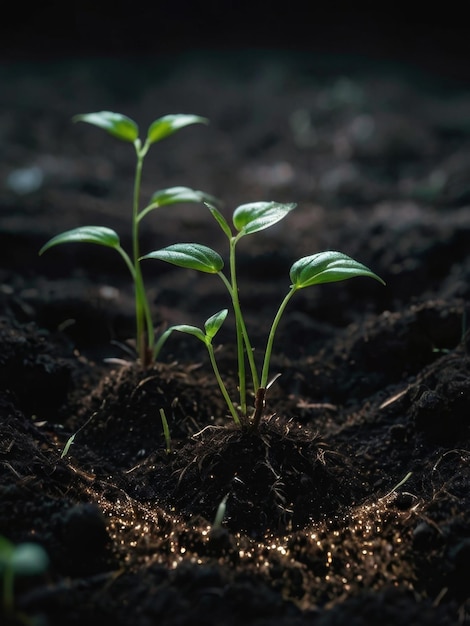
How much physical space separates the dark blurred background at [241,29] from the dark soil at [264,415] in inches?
100.0

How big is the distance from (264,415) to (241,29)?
231 inches

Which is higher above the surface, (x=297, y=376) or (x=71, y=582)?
(x=71, y=582)

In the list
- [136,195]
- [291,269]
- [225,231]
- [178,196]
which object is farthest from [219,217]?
[136,195]

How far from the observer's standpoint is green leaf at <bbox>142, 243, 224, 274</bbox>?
1.56 meters

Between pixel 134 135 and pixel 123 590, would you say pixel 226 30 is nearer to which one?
pixel 134 135

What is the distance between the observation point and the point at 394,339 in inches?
87.7

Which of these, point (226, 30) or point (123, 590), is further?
point (226, 30)

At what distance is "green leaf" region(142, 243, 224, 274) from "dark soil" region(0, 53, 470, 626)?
42cm

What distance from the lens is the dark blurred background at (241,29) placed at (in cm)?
646

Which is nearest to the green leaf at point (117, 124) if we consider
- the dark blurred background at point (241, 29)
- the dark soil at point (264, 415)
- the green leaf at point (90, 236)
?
the green leaf at point (90, 236)

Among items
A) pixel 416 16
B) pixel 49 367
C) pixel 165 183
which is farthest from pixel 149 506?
pixel 416 16

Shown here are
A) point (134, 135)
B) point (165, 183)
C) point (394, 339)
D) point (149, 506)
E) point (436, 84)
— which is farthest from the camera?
point (436, 84)

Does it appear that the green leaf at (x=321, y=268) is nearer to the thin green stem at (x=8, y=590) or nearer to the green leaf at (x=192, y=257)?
the green leaf at (x=192, y=257)

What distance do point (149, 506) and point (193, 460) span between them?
0.15 m
